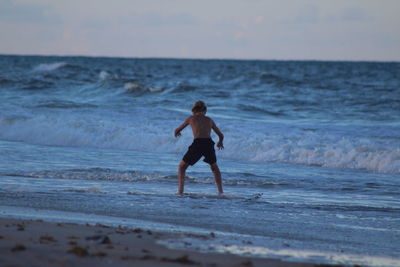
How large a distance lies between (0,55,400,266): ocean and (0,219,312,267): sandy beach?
0.29m

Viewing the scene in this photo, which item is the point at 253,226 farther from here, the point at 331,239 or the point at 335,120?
the point at 335,120

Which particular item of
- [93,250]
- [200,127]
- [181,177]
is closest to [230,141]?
[200,127]

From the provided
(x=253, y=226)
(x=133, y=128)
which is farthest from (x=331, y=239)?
(x=133, y=128)

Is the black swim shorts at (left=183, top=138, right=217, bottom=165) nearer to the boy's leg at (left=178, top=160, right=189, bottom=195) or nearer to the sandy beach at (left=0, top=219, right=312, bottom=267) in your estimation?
the boy's leg at (left=178, top=160, right=189, bottom=195)

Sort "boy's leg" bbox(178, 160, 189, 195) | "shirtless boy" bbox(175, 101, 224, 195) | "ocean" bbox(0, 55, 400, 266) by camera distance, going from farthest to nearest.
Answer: "shirtless boy" bbox(175, 101, 224, 195) → "boy's leg" bbox(178, 160, 189, 195) → "ocean" bbox(0, 55, 400, 266)

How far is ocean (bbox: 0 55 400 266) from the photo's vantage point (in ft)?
19.3

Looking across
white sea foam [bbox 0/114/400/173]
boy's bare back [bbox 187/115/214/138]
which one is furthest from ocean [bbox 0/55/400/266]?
boy's bare back [bbox 187/115/214/138]

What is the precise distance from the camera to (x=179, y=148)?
1388 cm

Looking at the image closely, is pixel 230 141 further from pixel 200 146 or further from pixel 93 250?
pixel 93 250

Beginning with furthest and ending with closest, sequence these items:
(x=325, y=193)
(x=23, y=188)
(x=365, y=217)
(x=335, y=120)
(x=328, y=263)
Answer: (x=335, y=120), (x=325, y=193), (x=23, y=188), (x=365, y=217), (x=328, y=263)

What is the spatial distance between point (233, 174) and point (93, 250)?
6.04 meters

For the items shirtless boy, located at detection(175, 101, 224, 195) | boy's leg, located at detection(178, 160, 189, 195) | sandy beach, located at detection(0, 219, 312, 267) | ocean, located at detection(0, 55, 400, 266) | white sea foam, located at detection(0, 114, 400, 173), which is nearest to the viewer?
sandy beach, located at detection(0, 219, 312, 267)

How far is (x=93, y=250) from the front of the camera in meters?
4.35

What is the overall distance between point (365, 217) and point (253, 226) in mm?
1545
